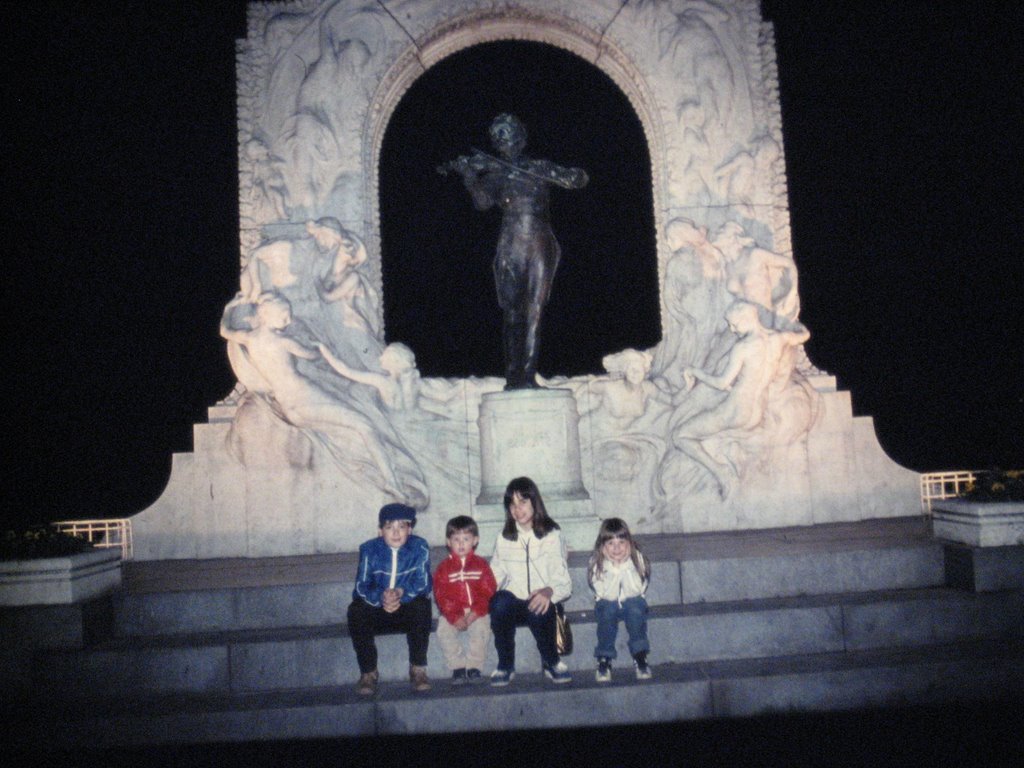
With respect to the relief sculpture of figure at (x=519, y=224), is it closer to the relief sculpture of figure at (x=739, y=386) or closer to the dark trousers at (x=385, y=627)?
the relief sculpture of figure at (x=739, y=386)

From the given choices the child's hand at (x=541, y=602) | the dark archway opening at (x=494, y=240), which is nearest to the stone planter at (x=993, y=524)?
the child's hand at (x=541, y=602)

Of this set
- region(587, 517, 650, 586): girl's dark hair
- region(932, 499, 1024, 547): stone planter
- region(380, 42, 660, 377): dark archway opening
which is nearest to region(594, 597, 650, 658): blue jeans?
region(587, 517, 650, 586): girl's dark hair

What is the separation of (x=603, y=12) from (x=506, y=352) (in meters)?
3.87

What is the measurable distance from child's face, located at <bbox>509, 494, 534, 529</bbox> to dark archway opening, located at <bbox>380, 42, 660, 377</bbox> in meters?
4.87

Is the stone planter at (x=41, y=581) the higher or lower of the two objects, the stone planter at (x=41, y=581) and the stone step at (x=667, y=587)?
the higher

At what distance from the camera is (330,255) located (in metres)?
7.80

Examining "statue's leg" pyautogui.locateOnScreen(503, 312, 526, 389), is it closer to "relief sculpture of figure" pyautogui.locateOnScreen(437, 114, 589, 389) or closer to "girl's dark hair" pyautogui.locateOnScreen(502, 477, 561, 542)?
"relief sculpture of figure" pyautogui.locateOnScreen(437, 114, 589, 389)

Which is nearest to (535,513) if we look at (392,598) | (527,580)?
(527,580)

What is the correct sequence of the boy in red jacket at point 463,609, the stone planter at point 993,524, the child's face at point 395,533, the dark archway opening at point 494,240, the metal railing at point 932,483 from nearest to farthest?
the boy in red jacket at point 463,609
the child's face at point 395,533
the stone planter at point 993,524
the metal railing at point 932,483
the dark archway opening at point 494,240

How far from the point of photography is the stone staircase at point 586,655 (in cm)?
419

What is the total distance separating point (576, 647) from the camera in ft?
15.2

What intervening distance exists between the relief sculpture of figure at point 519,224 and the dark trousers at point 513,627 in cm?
250

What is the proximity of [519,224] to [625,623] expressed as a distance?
10.9 ft

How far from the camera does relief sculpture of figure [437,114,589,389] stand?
21.8ft
